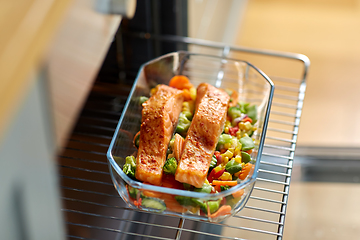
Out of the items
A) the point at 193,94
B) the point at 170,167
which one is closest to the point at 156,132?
the point at 170,167

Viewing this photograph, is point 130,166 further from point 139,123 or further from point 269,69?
point 269,69

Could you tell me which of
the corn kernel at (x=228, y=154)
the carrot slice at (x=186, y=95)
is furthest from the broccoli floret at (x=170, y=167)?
the carrot slice at (x=186, y=95)

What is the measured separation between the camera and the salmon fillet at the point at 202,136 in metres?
0.67

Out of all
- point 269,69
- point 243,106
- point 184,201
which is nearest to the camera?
point 184,201

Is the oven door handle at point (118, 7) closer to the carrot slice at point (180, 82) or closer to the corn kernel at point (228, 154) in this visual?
the carrot slice at point (180, 82)

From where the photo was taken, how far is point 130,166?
71 cm

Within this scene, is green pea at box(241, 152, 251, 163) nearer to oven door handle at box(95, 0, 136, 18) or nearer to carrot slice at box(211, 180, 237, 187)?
carrot slice at box(211, 180, 237, 187)

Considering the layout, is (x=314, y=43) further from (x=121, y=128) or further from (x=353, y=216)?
(x=121, y=128)

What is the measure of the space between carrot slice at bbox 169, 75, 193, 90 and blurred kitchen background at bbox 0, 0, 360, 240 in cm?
18

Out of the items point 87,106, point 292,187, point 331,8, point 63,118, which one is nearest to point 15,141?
point 63,118

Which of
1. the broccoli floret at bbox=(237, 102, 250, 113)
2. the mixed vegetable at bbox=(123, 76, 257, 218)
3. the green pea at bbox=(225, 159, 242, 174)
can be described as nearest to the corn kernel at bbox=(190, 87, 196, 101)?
the mixed vegetable at bbox=(123, 76, 257, 218)

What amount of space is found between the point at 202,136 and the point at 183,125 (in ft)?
0.26

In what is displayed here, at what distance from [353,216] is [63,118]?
39.9 inches

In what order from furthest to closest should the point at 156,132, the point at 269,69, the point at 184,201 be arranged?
the point at 269,69, the point at 156,132, the point at 184,201
